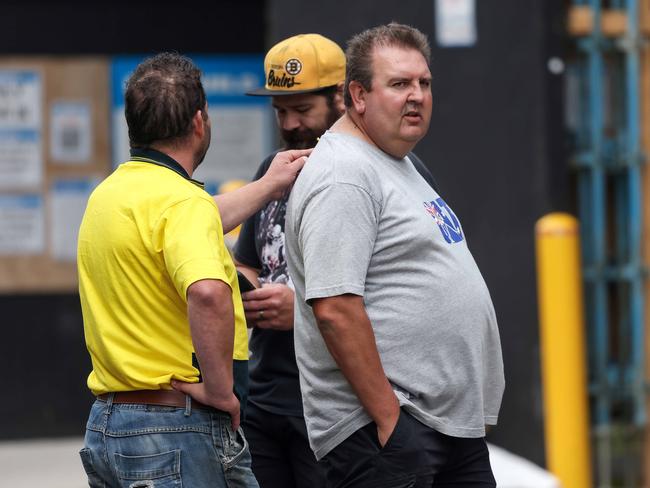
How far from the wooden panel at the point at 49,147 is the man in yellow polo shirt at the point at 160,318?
4806mm

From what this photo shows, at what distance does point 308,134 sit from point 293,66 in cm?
20

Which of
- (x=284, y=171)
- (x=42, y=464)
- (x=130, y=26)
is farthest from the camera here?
(x=130, y=26)

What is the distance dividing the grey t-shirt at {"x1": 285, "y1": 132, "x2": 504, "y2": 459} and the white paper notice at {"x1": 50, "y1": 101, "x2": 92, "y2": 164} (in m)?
4.83

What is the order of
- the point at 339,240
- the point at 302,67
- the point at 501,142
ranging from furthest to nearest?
the point at 501,142
the point at 302,67
the point at 339,240

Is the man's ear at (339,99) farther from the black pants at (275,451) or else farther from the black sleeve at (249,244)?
the black pants at (275,451)

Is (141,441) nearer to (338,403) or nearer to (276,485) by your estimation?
(338,403)

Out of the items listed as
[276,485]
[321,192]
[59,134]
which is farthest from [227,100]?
[321,192]

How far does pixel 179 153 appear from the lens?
3205mm

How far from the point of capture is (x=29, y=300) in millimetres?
7883

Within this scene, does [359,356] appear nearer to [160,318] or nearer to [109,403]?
[160,318]

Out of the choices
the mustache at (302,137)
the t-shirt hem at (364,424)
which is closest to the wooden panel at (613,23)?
the mustache at (302,137)

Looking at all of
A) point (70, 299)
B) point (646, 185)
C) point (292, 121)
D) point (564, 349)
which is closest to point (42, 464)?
point (70, 299)

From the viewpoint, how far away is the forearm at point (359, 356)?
3062 millimetres

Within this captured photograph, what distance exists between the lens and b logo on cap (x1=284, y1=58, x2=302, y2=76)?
12.3 feet
